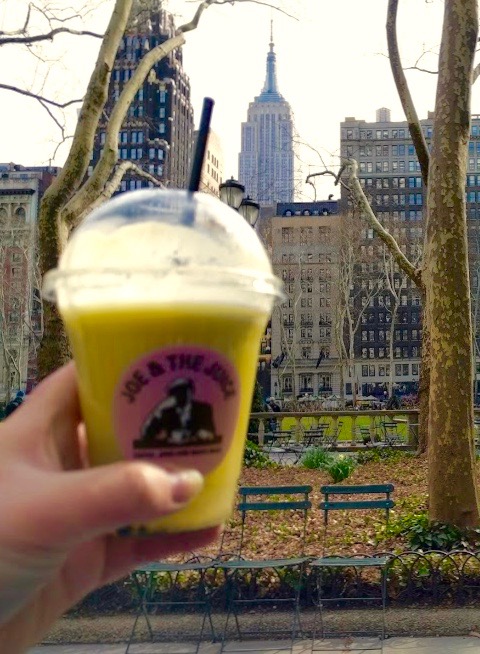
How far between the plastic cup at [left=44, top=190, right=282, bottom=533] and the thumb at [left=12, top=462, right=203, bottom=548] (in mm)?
81

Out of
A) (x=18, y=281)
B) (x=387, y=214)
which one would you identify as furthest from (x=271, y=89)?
(x=18, y=281)

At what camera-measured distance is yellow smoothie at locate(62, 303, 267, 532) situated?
3.54 feet

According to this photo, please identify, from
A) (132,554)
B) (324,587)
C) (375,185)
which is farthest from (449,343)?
(375,185)

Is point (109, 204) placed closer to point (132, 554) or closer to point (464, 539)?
point (132, 554)

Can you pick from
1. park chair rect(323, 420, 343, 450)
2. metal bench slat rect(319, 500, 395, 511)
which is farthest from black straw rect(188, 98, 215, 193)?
park chair rect(323, 420, 343, 450)

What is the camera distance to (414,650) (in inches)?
210

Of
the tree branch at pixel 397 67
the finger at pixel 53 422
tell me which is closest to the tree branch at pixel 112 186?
the tree branch at pixel 397 67

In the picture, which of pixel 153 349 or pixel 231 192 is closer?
pixel 153 349

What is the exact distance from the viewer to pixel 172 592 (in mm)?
6191

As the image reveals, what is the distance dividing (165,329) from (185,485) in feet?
0.77

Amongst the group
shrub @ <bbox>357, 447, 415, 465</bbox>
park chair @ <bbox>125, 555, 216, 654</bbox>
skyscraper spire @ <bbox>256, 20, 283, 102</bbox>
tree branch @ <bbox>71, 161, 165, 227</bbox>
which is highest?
skyscraper spire @ <bbox>256, 20, 283, 102</bbox>

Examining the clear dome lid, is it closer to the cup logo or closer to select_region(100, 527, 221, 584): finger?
the cup logo

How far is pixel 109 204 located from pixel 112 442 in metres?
0.40

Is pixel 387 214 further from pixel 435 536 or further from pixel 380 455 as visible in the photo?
pixel 435 536
